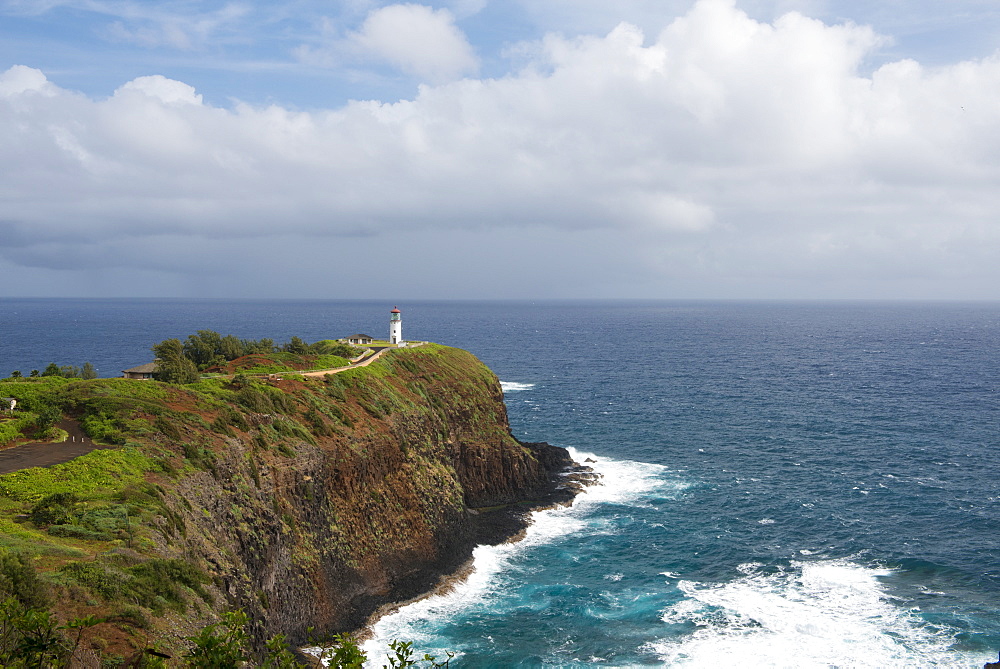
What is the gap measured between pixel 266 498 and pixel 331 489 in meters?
7.39

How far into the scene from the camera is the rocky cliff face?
35438mm

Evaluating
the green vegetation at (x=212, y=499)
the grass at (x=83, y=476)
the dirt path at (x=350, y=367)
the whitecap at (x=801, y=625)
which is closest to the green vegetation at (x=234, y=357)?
the green vegetation at (x=212, y=499)

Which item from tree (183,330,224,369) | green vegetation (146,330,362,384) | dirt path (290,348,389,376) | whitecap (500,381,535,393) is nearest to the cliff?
dirt path (290,348,389,376)

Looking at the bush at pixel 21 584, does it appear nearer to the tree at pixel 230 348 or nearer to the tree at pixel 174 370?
the tree at pixel 174 370

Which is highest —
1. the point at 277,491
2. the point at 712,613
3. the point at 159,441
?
the point at 159,441

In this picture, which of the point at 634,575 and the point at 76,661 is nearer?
the point at 76,661

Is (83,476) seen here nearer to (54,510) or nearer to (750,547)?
(54,510)

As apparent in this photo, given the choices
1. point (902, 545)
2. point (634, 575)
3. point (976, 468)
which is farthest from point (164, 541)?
point (976, 468)

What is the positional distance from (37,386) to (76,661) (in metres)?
34.7

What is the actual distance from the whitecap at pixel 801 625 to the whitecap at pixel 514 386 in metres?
76.7

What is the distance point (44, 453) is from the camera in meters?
36.6

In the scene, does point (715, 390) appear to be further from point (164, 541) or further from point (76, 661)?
point (76, 661)

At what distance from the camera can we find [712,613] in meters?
43.5

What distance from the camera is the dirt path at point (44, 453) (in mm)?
34750
